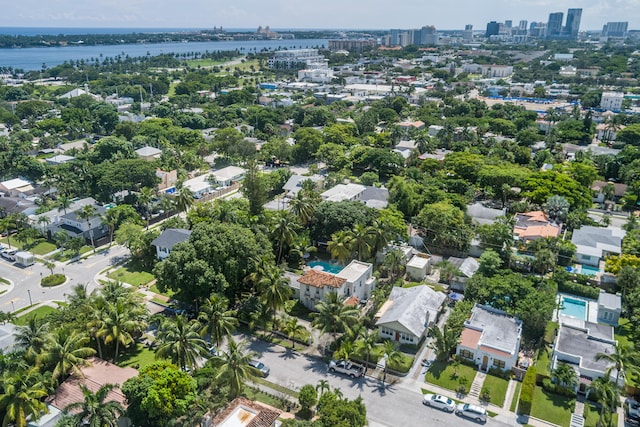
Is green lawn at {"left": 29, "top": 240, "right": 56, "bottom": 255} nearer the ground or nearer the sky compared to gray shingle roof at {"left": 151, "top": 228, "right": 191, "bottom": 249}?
nearer the ground

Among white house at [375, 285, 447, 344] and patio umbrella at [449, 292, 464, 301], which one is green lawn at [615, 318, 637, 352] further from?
white house at [375, 285, 447, 344]

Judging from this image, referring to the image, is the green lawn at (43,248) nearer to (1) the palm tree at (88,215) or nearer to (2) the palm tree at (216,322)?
(1) the palm tree at (88,215)

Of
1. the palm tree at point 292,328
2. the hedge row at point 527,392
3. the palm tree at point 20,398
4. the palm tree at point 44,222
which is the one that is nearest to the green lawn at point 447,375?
the hedge row at point 527,392

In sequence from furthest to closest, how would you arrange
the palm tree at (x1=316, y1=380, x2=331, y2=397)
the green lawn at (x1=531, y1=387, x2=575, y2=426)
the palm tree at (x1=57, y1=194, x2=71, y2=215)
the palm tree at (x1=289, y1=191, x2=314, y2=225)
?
the palm tree at (x1=57, y1=194, x2=71, y2=215)
the palm tree at (x1=289, y1=191, x2=314, y2=225)
the palm tree at (x1=316, y1=380, x2=331, y2=397)
the green lawn at (x1=531, y1=387, x2=575, y2=426)

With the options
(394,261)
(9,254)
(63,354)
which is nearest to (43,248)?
(9,254)

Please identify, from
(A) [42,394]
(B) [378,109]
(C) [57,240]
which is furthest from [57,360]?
(B) [378,109]

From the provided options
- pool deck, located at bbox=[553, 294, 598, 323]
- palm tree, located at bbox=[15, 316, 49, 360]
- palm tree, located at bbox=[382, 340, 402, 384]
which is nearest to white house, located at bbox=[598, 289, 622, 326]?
pool deck, located at bbox=[553, 294, 598, 323]
